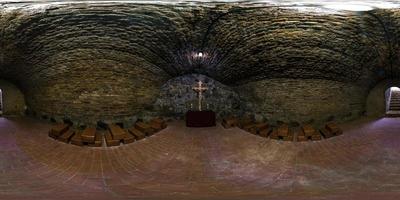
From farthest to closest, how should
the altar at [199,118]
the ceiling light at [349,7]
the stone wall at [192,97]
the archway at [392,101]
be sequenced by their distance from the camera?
the archway at [392,101], the stone wall at [192,97], the altar at [199,118], the ceiling light at [349,7]

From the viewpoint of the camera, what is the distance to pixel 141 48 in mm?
7043

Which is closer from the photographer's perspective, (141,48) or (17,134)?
(17,134)

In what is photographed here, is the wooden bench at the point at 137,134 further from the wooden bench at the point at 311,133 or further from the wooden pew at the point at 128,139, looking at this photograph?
the wooden bench at the point at 311,133

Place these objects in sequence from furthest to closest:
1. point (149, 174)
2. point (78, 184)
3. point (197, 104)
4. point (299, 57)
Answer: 1. point (197, 104)
2. point (299, 57)
3. point (149, 174)
4. point (78, 184)

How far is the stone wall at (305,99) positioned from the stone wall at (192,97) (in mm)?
499

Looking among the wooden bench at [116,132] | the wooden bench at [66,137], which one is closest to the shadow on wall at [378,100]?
the wooden bench at [116,132]

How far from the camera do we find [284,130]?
6.83 meters

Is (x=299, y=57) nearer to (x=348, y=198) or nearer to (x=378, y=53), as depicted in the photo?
(x=378, y=53)

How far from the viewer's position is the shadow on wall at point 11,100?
775 cm

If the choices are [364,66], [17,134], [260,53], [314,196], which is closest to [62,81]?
[17,134]

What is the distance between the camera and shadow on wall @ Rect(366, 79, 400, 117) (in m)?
7.71

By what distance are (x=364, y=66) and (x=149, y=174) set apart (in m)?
5.12

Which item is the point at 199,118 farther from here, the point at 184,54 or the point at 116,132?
the point at 116,132

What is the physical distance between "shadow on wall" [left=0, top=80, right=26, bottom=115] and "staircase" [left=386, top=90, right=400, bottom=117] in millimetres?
8323
